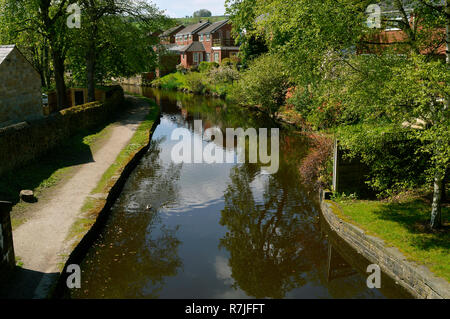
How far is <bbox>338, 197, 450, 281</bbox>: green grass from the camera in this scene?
9.16m

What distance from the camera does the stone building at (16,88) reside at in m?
19.9

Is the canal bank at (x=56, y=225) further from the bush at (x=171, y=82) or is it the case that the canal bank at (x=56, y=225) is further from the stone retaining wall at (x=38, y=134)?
the bush at (x=171, y=82)

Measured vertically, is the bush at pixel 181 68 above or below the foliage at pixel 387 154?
above

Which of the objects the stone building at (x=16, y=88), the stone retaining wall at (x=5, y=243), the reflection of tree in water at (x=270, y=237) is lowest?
the reflection of tree in water at (x=270, y=237)

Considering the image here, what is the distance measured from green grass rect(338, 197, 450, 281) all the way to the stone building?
1724 centimetres

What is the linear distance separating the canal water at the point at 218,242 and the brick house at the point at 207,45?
176ft

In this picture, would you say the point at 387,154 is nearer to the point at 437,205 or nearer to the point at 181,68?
the point at 437,205

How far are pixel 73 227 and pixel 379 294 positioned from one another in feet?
27.3

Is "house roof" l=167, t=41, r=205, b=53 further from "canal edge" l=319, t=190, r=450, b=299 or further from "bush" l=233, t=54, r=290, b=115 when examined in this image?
"canal edge" l=319, t=190, r=450, b=299

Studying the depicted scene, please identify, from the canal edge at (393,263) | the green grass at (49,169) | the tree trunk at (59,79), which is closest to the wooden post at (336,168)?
the canal edge at (393,263)

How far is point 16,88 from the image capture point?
2102 cm

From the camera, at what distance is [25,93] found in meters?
21.9

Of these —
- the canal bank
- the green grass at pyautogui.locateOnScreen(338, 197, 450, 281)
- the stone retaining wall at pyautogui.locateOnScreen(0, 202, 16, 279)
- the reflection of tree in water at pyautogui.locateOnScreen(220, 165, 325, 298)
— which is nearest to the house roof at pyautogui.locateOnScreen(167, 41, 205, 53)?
the canal bank
